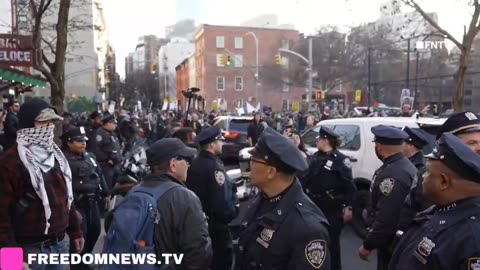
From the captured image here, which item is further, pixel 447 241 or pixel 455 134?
pixel 455 134

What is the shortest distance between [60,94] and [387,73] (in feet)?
82.0

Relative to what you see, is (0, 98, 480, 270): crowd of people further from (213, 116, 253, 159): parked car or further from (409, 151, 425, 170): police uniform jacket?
(213, 116, 253, 159): parked car

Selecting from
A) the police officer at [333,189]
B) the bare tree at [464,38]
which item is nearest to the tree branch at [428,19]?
the bare tree at [464,38]

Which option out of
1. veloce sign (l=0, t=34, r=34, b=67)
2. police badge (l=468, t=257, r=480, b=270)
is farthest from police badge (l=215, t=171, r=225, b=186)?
veloce sign (l=0, t=34, r=34, b=67)

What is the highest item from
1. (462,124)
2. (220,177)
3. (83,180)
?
(462,124)

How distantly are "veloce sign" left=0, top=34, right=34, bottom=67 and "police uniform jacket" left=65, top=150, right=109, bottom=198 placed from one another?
6409mm

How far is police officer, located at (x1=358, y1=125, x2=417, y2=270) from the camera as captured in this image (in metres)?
4.13

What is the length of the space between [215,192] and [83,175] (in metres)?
1.72

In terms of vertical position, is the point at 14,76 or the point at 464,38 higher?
the point at 464,38

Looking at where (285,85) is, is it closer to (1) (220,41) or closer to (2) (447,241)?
(1) (220,41)

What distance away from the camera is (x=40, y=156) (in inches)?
146

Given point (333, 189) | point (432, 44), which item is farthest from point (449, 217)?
point (432, 44)

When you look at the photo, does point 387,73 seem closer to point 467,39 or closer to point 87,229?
point 467,39

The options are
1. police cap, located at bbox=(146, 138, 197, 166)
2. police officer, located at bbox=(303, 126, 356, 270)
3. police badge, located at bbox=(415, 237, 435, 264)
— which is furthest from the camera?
police officer, located at bbox=(303, 126, 356, 270)
